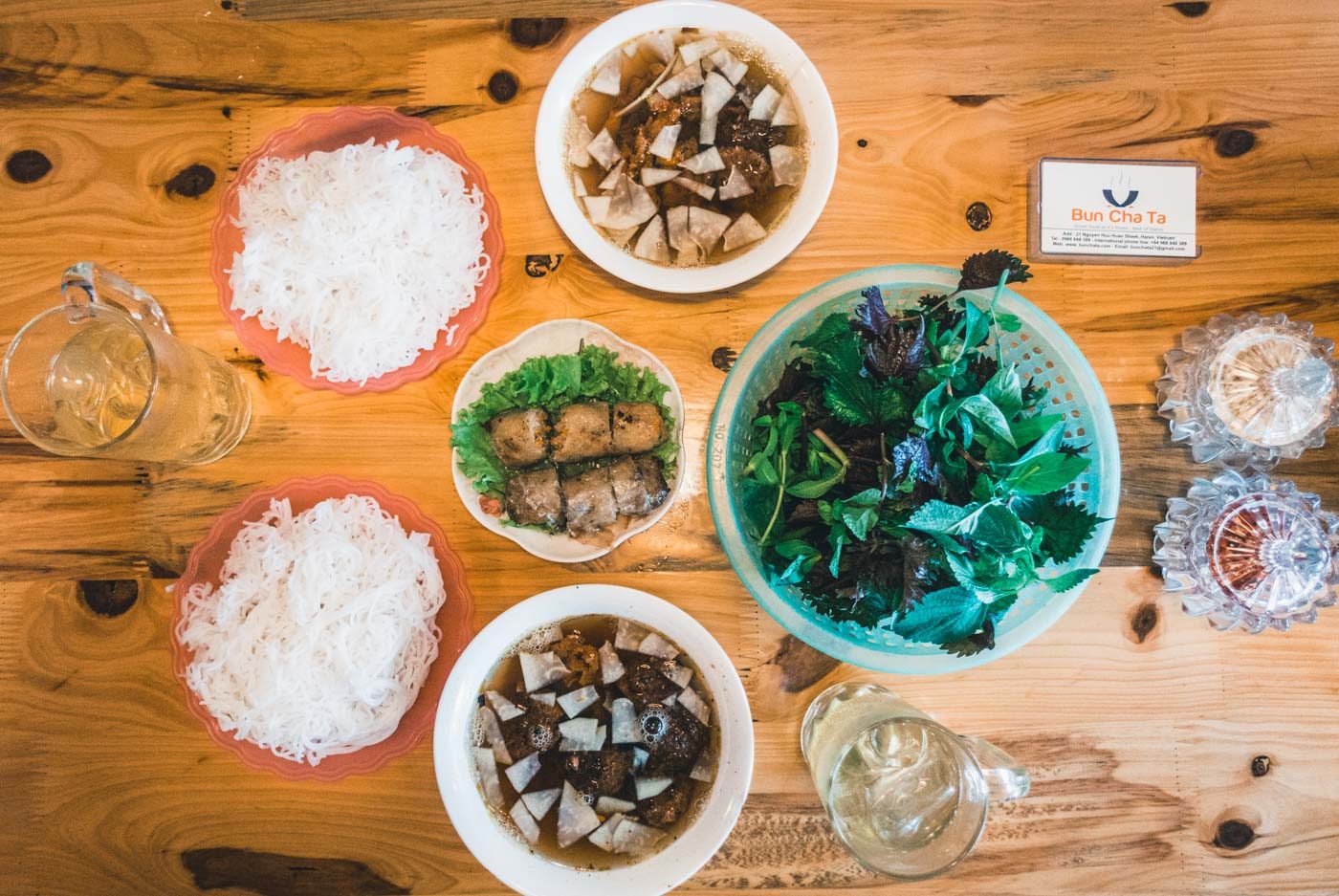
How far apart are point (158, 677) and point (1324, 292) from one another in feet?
9.72

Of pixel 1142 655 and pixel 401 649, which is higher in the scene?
pixel 401 649

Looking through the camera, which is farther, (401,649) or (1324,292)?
(1324,292)

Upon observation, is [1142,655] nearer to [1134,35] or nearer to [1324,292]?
[1324,292]

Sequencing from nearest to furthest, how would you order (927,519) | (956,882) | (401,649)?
(927,519) → (401,649) → (956,882)

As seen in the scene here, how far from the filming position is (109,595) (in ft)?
6.31

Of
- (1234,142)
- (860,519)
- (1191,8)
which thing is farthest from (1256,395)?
(860,519)

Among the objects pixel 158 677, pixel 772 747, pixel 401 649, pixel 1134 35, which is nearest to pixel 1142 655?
pixel 772 747

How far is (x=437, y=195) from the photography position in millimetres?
1843

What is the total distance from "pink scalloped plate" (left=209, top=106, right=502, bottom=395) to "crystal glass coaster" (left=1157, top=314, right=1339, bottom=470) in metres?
1.65

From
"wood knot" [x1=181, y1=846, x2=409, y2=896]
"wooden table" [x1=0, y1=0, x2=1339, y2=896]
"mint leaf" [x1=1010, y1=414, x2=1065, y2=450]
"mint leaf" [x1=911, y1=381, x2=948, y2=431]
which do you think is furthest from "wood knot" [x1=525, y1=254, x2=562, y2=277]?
"wood knot" [x1=181, y1=846, x2=409, y2=896]

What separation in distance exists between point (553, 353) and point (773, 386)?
53 centimetres

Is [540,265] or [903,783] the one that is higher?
[540,265]

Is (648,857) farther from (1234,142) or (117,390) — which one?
(1234,142)

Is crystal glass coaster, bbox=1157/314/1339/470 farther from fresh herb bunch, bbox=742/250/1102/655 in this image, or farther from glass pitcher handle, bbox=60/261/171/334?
glass pitcher handle, bbox=60/261/171/334
